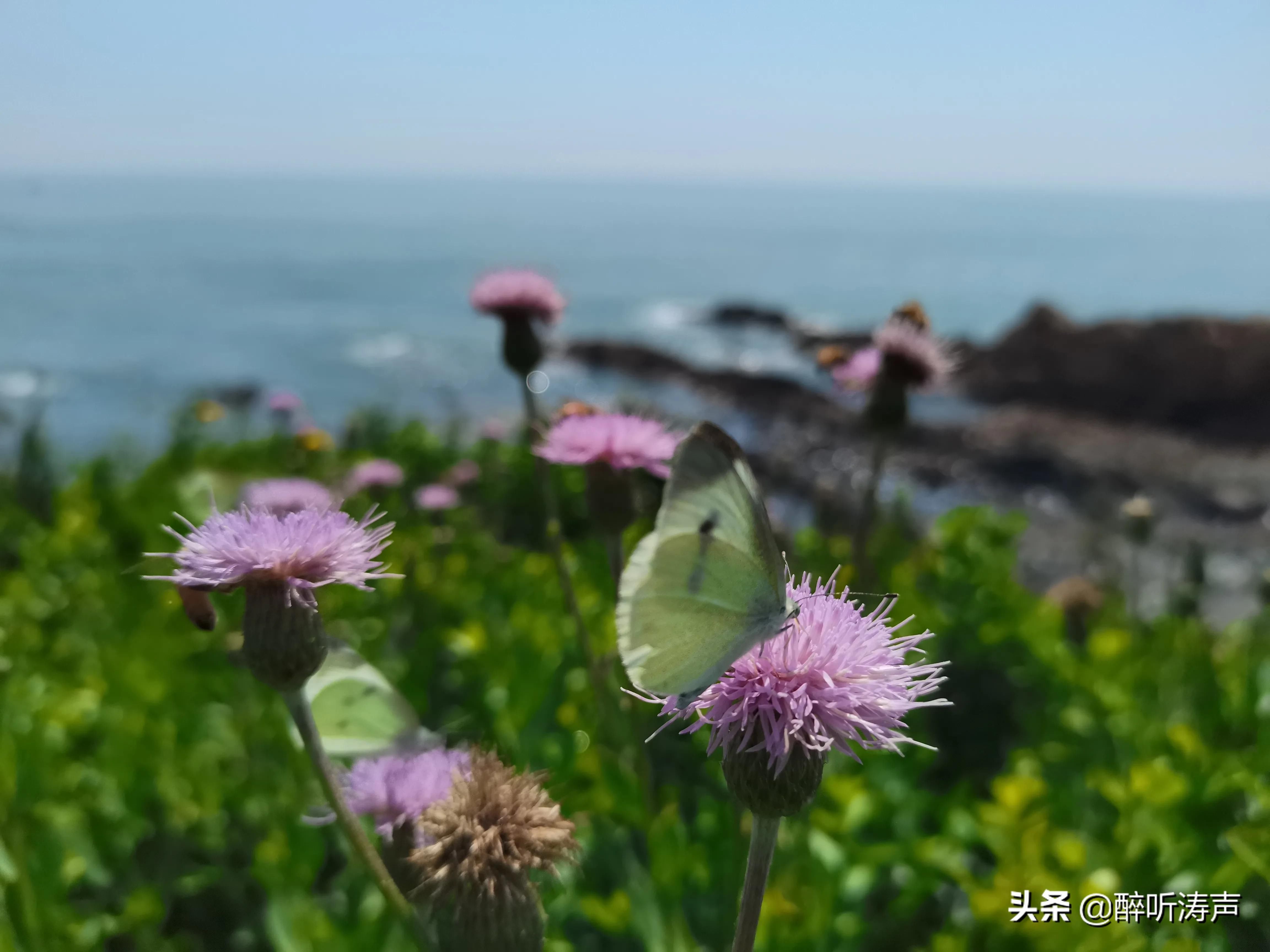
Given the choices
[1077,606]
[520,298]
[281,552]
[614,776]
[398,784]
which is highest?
[520,298]

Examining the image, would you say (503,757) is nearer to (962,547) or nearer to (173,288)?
(962,547)

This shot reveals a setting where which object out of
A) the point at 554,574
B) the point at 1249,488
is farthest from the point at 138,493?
the point at 1249,488

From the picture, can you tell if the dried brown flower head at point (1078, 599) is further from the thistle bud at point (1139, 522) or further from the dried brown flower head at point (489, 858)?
the dried brown flower head at point (489, 858)

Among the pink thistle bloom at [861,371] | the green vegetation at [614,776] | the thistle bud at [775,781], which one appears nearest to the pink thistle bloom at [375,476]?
the green vegetation at [614,776]

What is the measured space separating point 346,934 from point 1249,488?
13060 mm

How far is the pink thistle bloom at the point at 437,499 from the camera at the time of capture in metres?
4.80

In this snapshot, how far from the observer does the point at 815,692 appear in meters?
1.35

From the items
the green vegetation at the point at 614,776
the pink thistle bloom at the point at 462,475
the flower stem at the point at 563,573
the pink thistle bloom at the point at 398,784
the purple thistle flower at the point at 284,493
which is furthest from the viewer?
the pink thistle bloom at the point at 462,475

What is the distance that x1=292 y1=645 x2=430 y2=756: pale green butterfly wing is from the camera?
175 centimetres

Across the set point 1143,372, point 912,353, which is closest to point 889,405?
point 912,353

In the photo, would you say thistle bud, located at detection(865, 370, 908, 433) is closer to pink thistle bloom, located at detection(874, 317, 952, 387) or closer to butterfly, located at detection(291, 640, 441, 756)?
pink thistle bloom, located at detection(874, 317, 952, 387)

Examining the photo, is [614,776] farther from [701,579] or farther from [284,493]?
[284,493]

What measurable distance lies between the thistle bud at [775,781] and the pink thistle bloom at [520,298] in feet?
7.43

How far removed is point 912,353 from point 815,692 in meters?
2.41
